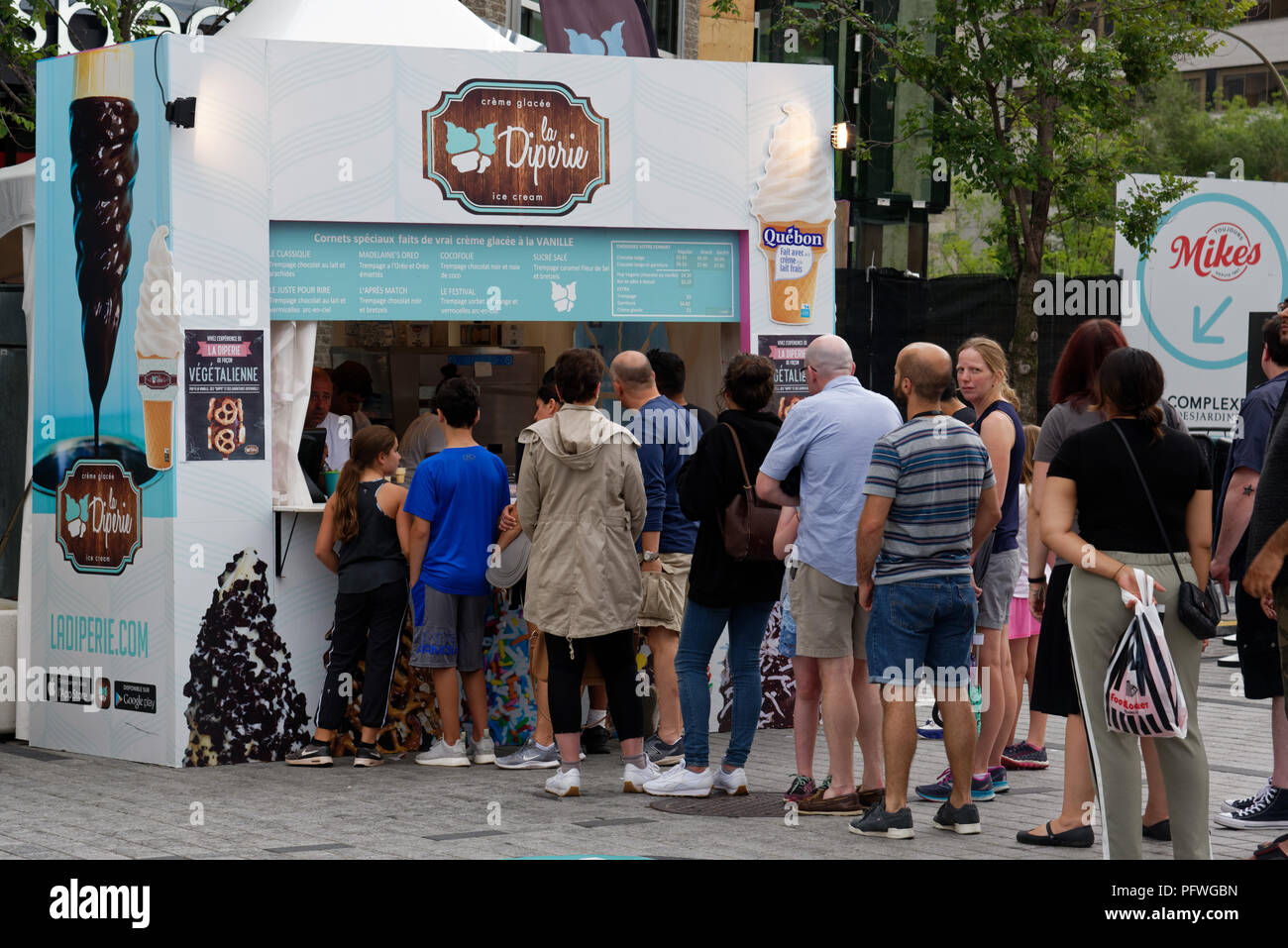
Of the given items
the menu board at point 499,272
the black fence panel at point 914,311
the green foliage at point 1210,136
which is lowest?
the menu board at point 499,272

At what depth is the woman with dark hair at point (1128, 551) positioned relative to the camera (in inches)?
218

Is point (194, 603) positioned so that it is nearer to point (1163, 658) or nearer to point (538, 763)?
point (538, 763)

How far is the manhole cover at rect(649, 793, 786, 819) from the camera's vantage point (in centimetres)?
726

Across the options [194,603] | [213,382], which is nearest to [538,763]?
[194,603]

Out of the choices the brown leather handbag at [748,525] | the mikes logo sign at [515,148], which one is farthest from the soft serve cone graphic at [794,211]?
the brown leather handbag at [748,525]

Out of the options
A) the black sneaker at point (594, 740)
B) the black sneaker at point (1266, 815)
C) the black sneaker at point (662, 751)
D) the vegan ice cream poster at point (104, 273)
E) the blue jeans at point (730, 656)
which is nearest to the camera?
the black sneaker at point (1266, 815)

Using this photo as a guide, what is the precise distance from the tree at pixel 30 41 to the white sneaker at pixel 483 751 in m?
6.58

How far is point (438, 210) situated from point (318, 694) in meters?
2.58

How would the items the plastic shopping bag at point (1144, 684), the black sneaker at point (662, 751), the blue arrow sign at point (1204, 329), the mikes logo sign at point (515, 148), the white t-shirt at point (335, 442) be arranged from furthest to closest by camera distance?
the blue arrow sign at point (1204, 329) → the white t-shirt at point (335, 442) → the mikes logo sign at point (515, 148) → the black sneaker at point (662, 751) → the plastic shopping bag at point (1144, 684)

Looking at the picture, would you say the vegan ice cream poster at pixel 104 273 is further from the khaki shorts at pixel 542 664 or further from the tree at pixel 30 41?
the tree at pixel 30 41

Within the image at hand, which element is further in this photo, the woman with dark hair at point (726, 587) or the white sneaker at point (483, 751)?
the white sneaker at point (483, 751)

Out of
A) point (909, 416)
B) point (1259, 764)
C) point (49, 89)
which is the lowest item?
point (1259, 764)

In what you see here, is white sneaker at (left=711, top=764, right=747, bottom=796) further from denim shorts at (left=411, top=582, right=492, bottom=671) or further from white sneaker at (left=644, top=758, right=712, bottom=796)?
denim shorts at (left=411, top=582, right=492, bottom=671)
